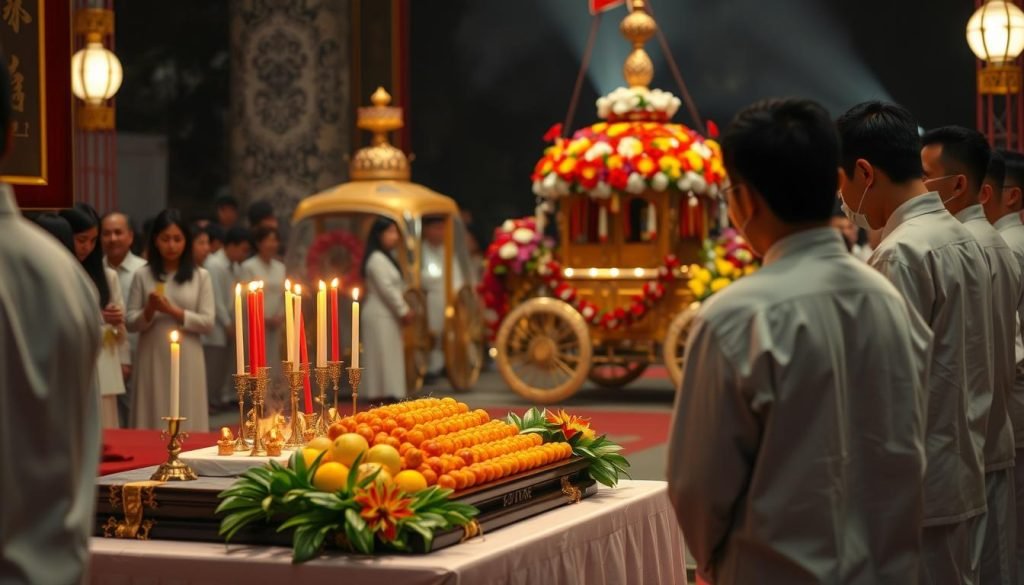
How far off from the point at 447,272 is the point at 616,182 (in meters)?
2.36

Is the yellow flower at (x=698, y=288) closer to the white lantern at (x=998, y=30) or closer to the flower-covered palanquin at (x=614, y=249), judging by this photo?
the flower-covered palanquin at (x=614, y=249)

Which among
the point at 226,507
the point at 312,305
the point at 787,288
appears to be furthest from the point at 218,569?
the point at 312,305

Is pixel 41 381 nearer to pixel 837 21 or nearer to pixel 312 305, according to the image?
pixel 312 305

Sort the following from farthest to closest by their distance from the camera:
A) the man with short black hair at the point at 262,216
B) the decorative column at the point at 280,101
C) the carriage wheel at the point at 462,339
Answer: the decorative column at the point at 280,101 < the carriage wheel at the point at 462,339 < the man with short black hair at the point at 262,216

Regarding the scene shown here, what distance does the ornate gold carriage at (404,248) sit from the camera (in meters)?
11.6

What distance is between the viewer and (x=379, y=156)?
40.2 feet

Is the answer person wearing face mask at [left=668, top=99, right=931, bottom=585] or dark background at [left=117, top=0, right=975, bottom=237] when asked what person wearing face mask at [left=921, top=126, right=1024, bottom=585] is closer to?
person wearing face mask at [left=668, top=99, right=931, bottom=585]

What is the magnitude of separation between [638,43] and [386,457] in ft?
29.0

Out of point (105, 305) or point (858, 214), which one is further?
point (105, 305)

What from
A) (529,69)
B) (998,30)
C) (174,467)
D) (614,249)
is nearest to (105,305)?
(174,467)

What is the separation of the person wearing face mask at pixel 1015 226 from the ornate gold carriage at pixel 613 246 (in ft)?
17.0

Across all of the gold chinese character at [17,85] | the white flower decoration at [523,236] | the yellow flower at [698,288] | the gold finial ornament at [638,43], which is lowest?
the yellow flower at [698,288]

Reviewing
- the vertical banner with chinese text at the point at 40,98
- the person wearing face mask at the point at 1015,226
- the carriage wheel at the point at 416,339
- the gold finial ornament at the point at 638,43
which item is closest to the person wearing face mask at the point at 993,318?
the person wearing face mask at the point at 1015,226

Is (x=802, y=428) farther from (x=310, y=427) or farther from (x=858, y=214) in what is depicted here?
(x=310, y=427)
